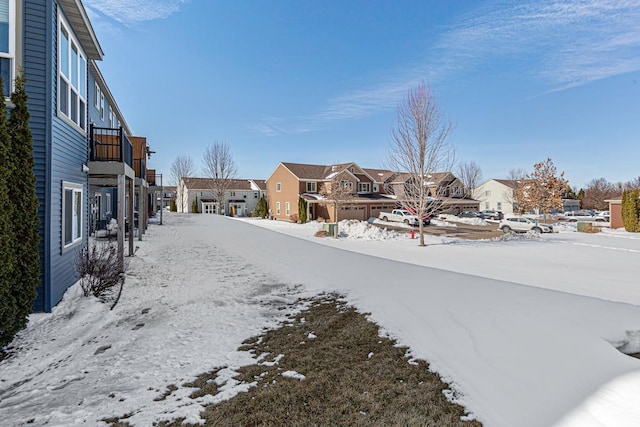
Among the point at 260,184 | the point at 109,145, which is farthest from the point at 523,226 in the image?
the point at 260,184

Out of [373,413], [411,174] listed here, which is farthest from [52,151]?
[411,174]

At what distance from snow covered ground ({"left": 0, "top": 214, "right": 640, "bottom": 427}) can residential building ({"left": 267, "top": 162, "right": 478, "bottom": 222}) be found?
85.5 ft

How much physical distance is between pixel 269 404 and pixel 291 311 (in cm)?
373

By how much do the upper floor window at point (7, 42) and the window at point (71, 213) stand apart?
7.96ft

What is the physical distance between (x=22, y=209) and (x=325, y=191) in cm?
3387

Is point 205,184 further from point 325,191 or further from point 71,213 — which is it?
point 71,213

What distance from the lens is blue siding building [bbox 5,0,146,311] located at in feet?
23.1

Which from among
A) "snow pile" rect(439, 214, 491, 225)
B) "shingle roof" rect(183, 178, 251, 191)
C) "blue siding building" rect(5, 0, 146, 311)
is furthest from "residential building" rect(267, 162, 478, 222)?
"blue siding building" rect(5, 0, 146, 311)

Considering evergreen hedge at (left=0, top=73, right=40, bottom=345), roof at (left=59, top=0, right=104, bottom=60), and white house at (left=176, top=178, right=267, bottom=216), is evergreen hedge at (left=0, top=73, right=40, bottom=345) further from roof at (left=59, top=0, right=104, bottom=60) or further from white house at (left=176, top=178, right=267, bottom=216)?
white house at (left=176, top=178, right=267, bottom=216)

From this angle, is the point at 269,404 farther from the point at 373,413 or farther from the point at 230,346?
the point at 230,346

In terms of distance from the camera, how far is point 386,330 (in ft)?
19.9

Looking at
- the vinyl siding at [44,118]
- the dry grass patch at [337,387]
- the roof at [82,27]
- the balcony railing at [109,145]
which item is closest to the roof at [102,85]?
the balcony railing at [109,145]

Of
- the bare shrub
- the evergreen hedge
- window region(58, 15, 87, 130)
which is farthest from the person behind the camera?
the bare shrub

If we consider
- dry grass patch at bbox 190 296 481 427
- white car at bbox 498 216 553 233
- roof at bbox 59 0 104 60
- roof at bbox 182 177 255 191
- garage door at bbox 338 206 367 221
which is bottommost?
dry grass patch at bbox 190 296 481 427
